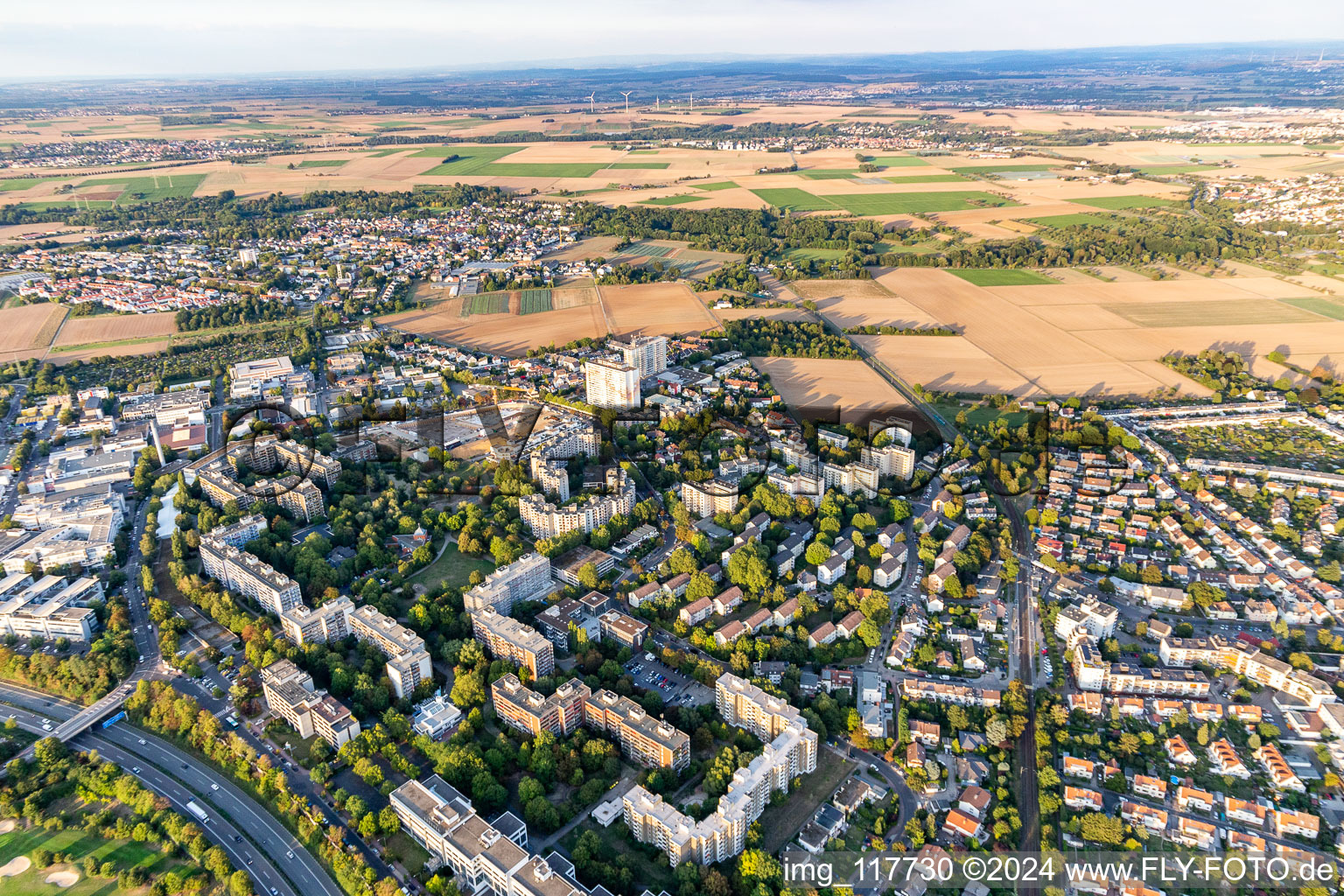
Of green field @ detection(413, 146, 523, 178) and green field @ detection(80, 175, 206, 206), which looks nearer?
green field @ detection(80, 175, 206, 206)

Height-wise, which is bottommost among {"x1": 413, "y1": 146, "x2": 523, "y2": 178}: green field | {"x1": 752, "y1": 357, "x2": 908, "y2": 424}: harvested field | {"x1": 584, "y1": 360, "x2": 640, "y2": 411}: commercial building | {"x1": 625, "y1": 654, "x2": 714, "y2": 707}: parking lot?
{"x1": 625, "y1": 654, "x2": 714, "y2": 707}: parking lot

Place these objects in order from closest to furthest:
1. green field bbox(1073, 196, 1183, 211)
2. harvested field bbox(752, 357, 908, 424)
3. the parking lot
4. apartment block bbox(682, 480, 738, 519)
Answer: the parking lot → apartment block bbox(682, 480, 738, 519) → harvested field bbox(752, 357, 908, 424) → green field bbox(1073, 196, 1183, 211)

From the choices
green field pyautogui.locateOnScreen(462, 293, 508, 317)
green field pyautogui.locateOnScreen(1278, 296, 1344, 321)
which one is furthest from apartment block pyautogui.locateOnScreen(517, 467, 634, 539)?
green field pyautogui.locateOnScreen(1278, 296, 1344, 321)

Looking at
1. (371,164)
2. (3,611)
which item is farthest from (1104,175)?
(3,611)

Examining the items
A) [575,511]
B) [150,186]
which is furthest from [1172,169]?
[150,186]

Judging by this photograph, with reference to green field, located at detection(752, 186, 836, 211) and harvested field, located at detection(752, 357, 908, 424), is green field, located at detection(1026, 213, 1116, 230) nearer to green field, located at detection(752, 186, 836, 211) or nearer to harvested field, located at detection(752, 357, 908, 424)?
green field, located at detection(752, 186, 836, 211)
